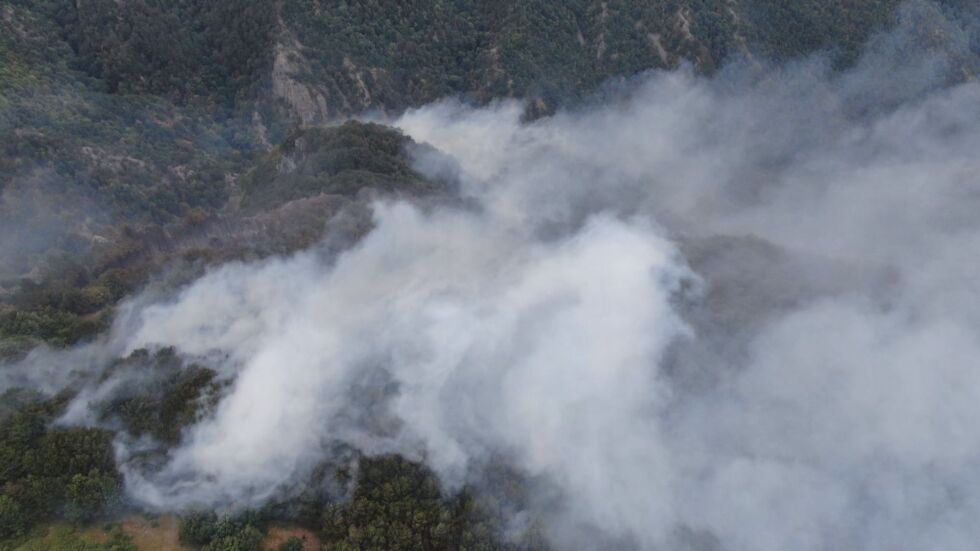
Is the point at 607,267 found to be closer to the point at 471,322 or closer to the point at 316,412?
the point at 471,322

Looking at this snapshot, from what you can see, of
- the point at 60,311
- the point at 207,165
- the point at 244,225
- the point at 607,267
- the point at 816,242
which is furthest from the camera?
the point at 207,165

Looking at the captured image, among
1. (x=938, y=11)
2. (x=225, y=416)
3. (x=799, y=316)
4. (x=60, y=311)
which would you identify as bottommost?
(x=60, y=311)

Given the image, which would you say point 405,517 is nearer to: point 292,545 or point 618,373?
point 292,545

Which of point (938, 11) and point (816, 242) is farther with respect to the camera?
point (938, 11)

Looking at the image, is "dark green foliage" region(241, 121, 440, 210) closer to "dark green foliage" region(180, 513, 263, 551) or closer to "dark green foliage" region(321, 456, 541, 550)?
"dark green foliage" region(321, 456, 541, 550)

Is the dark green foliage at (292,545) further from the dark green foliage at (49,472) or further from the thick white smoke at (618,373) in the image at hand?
the dark green foliage at (49,472)

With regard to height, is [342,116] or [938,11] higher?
[938,11]

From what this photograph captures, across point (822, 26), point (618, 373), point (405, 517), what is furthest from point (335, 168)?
point (822, 26)

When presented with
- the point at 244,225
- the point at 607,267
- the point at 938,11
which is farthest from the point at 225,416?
the point at 938,11

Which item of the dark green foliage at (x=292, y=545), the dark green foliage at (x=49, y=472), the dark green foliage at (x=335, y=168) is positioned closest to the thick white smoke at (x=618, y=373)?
Answer: the dark green foliage at (x=49, y=472)
